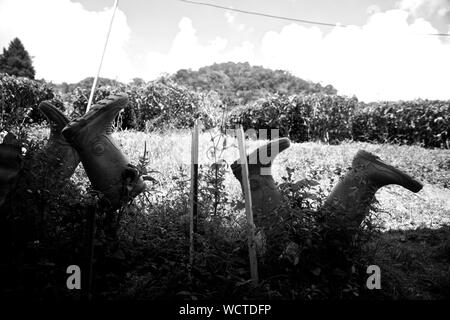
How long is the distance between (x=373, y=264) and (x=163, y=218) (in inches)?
67.4

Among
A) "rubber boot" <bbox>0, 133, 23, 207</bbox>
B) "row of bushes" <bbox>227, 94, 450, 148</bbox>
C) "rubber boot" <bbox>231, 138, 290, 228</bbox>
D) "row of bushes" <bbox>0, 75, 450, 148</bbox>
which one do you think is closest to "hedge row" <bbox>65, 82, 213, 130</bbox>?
"row of bushes" <bbox>0, 75, 450, 148</bbox>

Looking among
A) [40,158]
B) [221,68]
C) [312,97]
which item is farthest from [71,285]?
[221,68]

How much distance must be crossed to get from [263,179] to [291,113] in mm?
8023

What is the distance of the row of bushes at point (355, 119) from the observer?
9539 millimetres

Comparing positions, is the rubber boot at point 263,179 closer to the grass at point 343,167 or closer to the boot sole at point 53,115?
the grass at point 343,167

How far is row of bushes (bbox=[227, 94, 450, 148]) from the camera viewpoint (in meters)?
9.54

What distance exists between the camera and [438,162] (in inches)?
267

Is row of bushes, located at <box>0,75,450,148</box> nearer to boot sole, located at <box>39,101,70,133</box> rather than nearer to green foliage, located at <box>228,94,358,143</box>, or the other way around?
green foliage, located at <box>228,94,358,143</box>

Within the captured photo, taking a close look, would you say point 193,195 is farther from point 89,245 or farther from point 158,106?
point 158,106

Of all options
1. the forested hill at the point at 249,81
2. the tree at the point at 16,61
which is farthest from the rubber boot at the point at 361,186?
the tree at the point at 16,61

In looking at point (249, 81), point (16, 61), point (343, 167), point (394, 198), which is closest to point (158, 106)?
point (343, 167)

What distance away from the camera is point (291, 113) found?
10.1m

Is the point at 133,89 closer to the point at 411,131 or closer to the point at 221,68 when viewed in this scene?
the point at 411,131

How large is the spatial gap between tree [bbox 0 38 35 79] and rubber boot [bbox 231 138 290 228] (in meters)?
30.3
